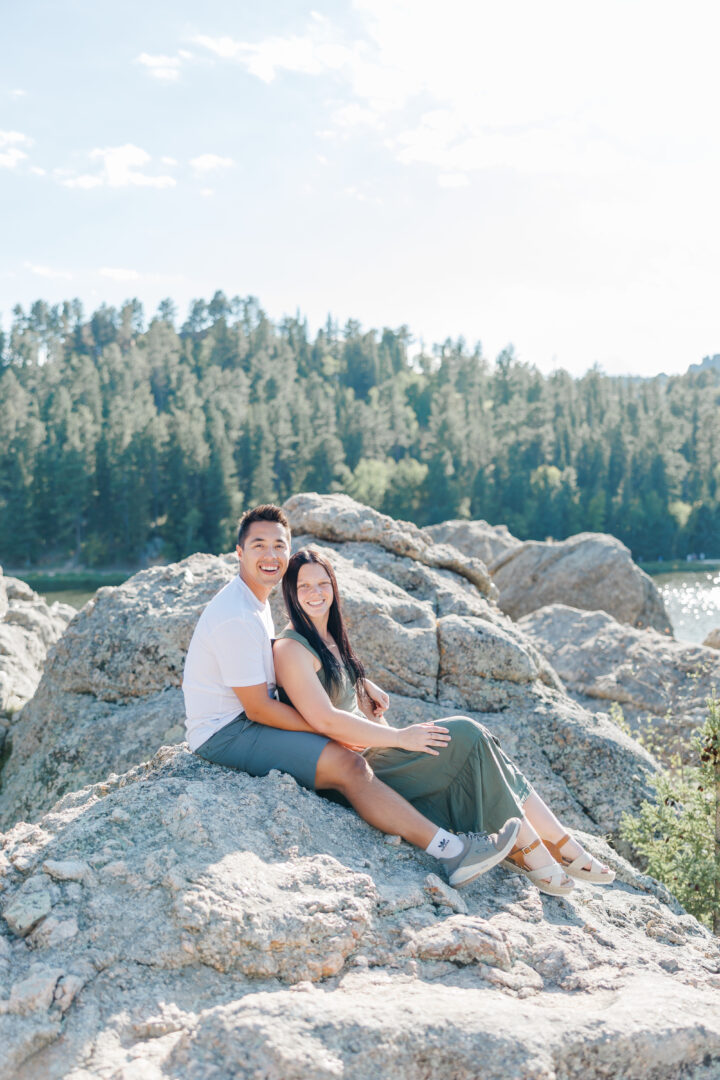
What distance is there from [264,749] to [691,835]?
3.92 meters

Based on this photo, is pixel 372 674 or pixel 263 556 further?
pixel 372 674

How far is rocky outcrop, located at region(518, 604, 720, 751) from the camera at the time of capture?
39.3ft

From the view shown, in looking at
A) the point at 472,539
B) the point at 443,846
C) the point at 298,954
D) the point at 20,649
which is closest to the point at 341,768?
the point at 443,846

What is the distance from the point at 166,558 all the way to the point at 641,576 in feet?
175

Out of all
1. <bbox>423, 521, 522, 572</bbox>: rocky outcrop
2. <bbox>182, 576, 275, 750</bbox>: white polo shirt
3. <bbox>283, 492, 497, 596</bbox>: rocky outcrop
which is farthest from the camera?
<bbox>423, 521, 522, 572</bbox>: rocky outcrop

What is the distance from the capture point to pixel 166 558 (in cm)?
7238

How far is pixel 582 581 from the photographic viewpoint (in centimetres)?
2502

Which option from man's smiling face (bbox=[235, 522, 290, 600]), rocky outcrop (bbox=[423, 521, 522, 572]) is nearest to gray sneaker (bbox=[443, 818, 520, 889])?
man's smiling face (bbox=[235, 522, 290, 600])

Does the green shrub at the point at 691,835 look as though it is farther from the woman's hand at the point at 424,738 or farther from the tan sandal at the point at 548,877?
the woman's hand at the point at 424,738

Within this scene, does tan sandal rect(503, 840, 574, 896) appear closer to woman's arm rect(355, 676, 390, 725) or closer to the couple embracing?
the couple embracing

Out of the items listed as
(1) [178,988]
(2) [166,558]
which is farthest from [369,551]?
(2) [166,558]

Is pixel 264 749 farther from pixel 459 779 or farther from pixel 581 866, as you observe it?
pixel 581 866

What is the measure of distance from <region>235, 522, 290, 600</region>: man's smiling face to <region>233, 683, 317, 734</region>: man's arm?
2.31 ft

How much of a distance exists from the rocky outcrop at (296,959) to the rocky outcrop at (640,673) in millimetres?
7424
